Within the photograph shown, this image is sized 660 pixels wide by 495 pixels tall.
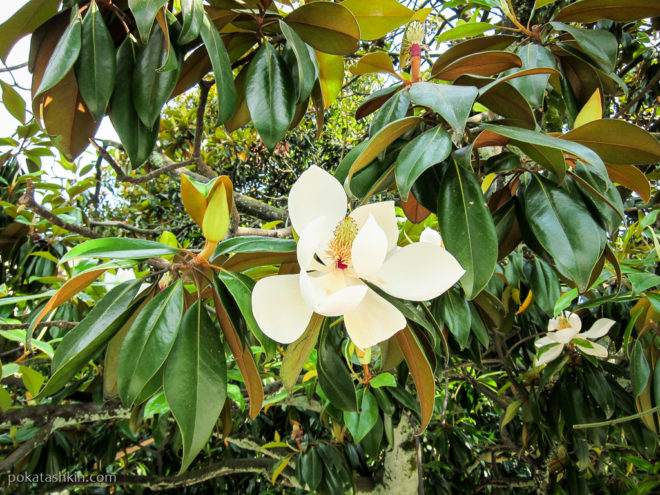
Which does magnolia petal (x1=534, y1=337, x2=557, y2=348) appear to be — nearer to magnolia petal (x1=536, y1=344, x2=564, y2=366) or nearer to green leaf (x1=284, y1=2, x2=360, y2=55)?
magnolia petal (x1=536, y1=344, x2=564, y2=366)

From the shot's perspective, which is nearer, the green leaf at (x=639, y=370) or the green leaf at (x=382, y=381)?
the green leaf at (x=639, y=370)

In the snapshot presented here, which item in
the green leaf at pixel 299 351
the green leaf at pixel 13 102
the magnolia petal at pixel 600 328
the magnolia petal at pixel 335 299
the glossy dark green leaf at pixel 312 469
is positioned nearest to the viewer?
the magnolia petal at pixel 335 299

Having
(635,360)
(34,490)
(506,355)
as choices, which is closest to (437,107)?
(635,360)

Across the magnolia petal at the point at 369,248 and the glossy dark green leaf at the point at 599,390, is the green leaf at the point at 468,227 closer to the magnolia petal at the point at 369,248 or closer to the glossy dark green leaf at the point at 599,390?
the magnolia petal at the point at 369,248

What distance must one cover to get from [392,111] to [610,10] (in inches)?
18.3

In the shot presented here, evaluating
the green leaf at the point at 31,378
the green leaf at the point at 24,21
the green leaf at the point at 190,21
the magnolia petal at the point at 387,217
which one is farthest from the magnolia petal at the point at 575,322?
the green leaf at the point at 31,378

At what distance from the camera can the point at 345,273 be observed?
0.49 meters

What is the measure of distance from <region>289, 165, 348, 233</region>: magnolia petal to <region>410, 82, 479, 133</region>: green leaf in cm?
13

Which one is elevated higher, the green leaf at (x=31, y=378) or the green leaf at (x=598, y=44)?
the green leaf at (x=598, y=44)

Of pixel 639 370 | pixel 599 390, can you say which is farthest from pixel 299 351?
pixel 599 390

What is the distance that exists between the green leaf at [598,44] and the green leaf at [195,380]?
0.72 m

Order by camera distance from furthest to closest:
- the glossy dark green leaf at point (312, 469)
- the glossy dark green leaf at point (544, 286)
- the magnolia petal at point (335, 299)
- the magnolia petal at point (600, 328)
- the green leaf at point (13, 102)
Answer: the glossy dark green leaf at point (312, 469) → the magnolia petal at point (600, 328) → the glossy dark green leaf at point (544, 286) → the green leaf at point (13, 102) → the magnolia petal at point (335, 299)

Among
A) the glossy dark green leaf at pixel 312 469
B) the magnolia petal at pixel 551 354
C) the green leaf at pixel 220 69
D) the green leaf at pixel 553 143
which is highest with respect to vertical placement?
the green leaf at pixel 220 69

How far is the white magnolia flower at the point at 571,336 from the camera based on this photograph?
1.21 metres
